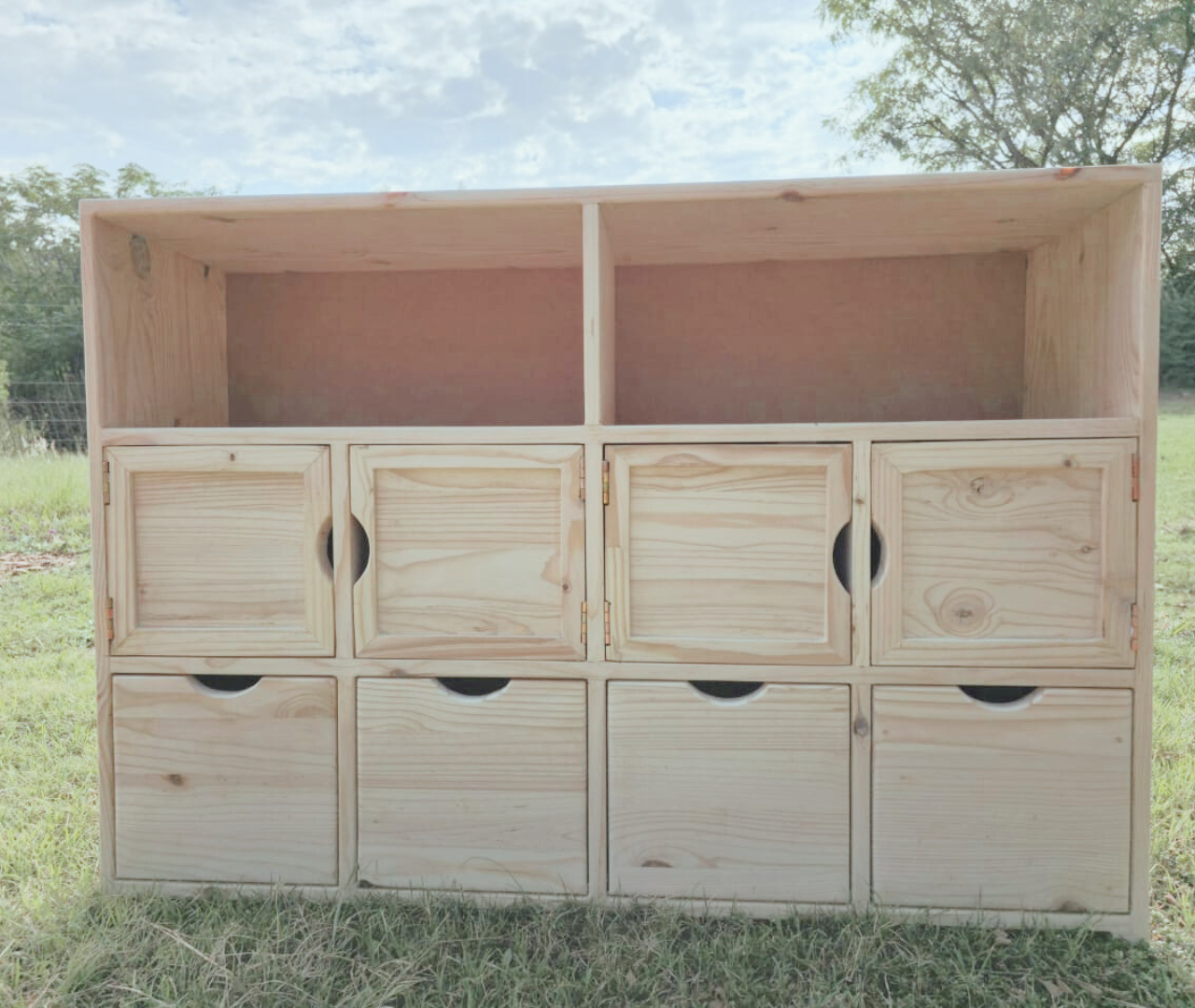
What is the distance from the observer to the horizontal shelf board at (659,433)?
1.36 metres

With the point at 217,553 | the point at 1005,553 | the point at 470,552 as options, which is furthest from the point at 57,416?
the point at 1005,553

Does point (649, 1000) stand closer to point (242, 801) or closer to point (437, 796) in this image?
point (437, 796)

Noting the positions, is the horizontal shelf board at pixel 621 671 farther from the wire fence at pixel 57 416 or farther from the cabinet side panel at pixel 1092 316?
the wire fence at pixel 57 416

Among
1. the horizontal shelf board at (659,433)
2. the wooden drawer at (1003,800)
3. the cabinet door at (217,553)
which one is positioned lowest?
the wooden drawer at (1003,800)

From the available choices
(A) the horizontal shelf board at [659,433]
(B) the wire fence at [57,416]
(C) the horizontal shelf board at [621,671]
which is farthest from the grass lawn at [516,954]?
Result: (B) the wire fence at [57,416]

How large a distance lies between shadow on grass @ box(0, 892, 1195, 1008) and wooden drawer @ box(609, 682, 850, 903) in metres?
0.06

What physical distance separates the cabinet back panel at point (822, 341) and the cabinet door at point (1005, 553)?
0.48 meters

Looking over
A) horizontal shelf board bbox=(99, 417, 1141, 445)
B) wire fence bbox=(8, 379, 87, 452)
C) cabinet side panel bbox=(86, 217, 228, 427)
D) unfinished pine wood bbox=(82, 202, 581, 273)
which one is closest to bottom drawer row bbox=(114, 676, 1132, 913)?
horizontal shelf board bbox=(99, 417, 1141, 445)

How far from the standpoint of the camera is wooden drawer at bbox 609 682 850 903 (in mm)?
1424

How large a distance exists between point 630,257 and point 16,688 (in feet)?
7.04

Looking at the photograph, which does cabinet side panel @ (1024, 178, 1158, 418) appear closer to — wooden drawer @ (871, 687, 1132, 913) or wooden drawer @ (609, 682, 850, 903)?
A: wooden drawer @ (871, 687, 1132, 913)

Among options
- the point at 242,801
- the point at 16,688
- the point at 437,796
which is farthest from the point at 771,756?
the point at 16,688

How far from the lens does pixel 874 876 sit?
1.42 meters

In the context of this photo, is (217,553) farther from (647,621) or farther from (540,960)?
(540,960)
